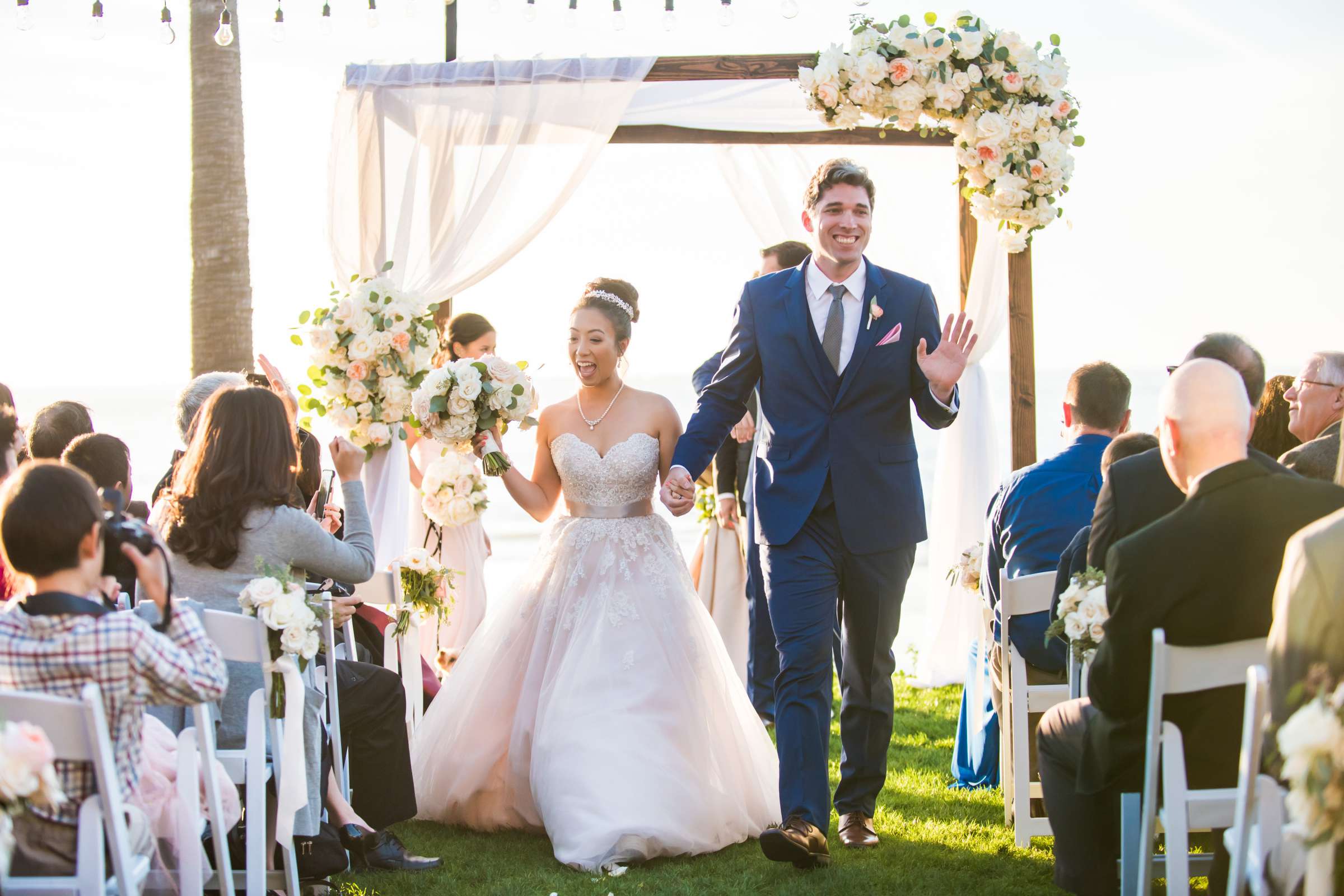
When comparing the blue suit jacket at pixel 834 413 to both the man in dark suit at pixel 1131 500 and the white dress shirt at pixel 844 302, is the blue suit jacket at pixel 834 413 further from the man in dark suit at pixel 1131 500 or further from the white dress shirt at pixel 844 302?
the man in dark suit at pixel 1131 500

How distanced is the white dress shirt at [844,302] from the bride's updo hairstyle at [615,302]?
857mm

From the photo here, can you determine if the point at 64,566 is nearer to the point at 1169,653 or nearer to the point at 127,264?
the point at 1169,653

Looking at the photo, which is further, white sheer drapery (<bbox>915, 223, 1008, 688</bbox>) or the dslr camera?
white sheer drapery (<bbox>915, 223, 1008, 688</bbox>)

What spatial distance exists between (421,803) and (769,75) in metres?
4.08

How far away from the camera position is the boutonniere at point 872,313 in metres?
4.14

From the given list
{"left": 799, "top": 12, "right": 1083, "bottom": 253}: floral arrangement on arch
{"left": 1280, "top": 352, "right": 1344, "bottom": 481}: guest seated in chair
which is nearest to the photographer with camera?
{"left": 799, "top": 12, "right": 1083, "bottom": 253}: floral arrangement on arch

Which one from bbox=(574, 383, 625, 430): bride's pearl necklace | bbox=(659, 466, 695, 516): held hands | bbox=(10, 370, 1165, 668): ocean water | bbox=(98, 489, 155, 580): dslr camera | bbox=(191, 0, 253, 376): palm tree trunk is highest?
bbox=(191, 0, 253, 376): palm tree trunk

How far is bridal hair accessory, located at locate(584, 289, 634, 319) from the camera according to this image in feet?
15.7

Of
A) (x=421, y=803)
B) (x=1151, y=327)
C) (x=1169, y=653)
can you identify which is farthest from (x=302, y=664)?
(x=1151, y=327)

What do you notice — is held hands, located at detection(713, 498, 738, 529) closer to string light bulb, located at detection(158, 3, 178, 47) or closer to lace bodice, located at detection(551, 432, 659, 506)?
lace bodice, located at detection(551, 432, 659, 506)

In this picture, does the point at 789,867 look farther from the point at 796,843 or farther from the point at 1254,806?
the point at 1254,806

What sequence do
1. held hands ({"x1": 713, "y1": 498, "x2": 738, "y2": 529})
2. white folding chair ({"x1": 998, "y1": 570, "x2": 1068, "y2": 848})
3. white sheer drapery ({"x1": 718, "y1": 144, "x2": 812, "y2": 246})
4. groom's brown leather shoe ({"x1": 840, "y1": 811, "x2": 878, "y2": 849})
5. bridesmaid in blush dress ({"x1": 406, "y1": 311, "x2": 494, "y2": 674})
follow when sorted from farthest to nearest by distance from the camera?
1. white sheer drapery ({"x1": 718, "y1": 144, "x2": 812, "y2": 246})
2. held hands ({"x1": 713, "y1": 498, "x2": 738, "y2": 529})
3. bridesmaid in blush dress ({"x1": 406, "y1": 311, "x2": 494, "y2": 674})
4. groom's brown leather shoe ({"x1": 840, "y1": 811, "x2": 878, "y2": 849})
5. white folding chair ({"x1": 998, "y1": 570, "x2": 1068, "y2": 848})

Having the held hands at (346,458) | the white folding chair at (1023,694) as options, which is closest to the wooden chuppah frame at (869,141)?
the white folding chair at (1023,694)

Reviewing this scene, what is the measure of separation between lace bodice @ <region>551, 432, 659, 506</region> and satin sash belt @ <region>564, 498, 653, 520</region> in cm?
1
